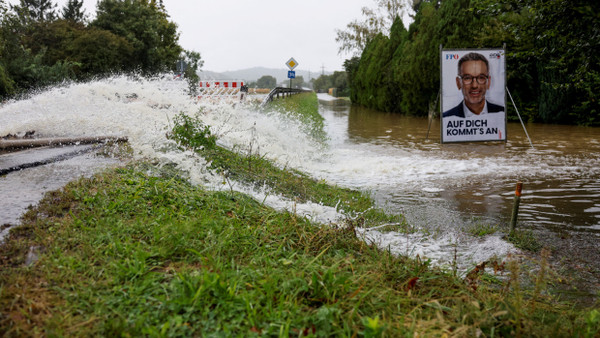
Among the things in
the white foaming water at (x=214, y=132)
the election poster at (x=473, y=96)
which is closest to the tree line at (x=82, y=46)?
the white foaming water at (x=214, y=132)

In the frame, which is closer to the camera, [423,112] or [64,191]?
[64,191]

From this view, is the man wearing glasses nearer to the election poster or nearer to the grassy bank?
the election poster

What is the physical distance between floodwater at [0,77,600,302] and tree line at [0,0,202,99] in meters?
8.89

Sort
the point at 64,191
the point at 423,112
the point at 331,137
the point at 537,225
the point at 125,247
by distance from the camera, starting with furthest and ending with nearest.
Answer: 1. the point at 423,112
2. the point at 331,137
3. the point at 537,225
4. the point at 64,191
5. the point at 125,247

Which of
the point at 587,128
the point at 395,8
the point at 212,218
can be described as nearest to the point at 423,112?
the point at 587,128

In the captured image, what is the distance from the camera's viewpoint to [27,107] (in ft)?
35.0

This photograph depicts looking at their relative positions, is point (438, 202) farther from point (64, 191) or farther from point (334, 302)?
point (64, 191)

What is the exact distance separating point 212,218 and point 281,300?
67.8 inches

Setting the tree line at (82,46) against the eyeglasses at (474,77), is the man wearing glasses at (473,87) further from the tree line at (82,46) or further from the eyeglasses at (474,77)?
the tree line at (82,46)

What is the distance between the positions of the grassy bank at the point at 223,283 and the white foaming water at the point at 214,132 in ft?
6.53

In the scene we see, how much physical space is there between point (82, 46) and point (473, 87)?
2670 cm

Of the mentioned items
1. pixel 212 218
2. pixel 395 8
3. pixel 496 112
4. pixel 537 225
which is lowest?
pixel 537 225

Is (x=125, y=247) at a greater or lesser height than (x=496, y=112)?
lesser

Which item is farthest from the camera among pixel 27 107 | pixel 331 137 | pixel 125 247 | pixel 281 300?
pixel 331 137
